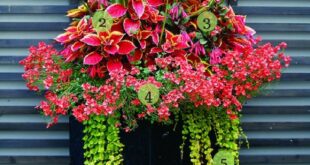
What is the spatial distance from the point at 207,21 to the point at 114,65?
569 millimetres

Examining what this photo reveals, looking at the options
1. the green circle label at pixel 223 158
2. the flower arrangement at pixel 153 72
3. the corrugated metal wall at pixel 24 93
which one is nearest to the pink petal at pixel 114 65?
the flower arrangement at pixel 153 72

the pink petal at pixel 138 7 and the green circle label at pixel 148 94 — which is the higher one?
the pink petal at pixel 138 7

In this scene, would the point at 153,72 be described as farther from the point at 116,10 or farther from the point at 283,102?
the point at 283,102

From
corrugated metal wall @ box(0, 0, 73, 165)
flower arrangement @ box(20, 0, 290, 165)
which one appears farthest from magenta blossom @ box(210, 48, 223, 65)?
corrugated metal wall @ box(0, 0, 73, 165)

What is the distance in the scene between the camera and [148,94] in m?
2.84

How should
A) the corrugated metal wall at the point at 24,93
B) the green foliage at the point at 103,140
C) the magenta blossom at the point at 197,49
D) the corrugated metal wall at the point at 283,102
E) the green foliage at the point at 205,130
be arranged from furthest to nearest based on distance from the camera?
the corrugated metal wall at the point at 283,102 → the corrugated metal wall at the point at 24,93 → the magenta blossom at the point at 197,49 → the green foliage at the point at 205,130 → the green foliage at the point at 103,140

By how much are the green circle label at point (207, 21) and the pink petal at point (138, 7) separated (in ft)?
1.08

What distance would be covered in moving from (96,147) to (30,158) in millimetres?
904

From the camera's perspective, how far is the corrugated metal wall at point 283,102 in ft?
12.7

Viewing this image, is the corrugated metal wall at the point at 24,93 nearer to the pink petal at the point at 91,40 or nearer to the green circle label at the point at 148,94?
the pink petal at the point at 91,40

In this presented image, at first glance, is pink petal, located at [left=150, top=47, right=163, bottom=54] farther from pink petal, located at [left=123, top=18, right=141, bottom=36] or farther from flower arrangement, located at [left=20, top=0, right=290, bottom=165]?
pink petal, located at [left=123, top=18, right=141, bottom=36]

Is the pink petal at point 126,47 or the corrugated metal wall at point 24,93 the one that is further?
the corrugated metal wall at point 24,93

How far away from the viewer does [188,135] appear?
10.6 ft

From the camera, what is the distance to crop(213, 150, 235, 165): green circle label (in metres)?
3.09
